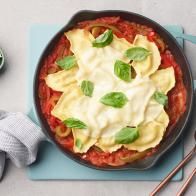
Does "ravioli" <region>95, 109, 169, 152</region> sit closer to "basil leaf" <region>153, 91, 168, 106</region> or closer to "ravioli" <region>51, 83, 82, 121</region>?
"basil leaf" <region>153, 91, 168, 106</region>

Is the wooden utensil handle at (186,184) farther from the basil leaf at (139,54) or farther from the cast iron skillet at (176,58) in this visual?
the basil leaf at (139,54)

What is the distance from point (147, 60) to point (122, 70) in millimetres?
91

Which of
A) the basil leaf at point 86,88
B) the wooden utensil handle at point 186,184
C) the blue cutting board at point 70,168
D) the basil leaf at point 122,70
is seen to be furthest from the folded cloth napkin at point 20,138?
the wooden utensil handle at point 186,184

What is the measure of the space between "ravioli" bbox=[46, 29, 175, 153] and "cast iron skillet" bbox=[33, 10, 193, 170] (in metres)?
0.03

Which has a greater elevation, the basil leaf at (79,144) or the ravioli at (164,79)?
the ravioli at (164,79)

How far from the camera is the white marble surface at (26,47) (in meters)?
2.22

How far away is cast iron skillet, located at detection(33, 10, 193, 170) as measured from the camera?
6.88 feet

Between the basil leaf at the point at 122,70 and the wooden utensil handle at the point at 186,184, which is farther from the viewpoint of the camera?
the wooden utensil handle at the point at 186,184

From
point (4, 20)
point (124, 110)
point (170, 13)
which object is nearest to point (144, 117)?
point (124, 110)

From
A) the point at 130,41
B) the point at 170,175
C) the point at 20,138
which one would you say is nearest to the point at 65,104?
the point at 20,138

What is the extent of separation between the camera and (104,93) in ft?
6.86

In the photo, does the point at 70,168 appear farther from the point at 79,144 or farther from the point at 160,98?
the point at 160,98

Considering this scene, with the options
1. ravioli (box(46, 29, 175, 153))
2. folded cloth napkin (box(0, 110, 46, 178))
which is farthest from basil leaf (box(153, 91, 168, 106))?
folded cloth napkin (box(0, 110, 46, 178))

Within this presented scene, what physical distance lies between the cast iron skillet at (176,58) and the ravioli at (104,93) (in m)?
0.03
